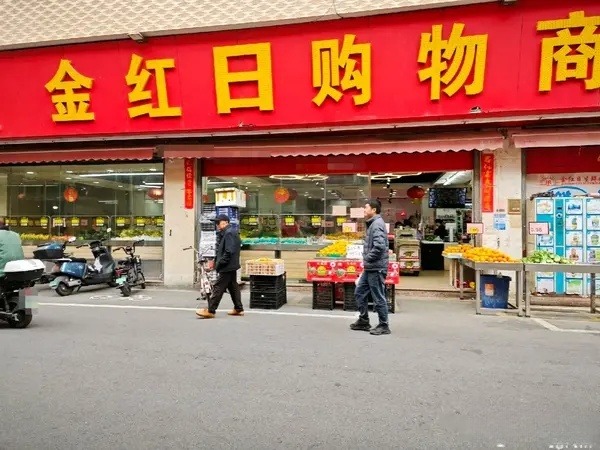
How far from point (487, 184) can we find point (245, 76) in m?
6.05

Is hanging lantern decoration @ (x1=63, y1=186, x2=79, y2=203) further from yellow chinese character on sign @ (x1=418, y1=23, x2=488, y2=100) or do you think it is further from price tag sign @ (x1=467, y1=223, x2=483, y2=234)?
price tag sign @ (x1=467, y1=223, x2=483, y2=234)

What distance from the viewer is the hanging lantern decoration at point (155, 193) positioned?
12.5 meters

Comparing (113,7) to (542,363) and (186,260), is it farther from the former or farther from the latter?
(542,363)

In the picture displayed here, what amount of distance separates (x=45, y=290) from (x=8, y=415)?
8673 mm

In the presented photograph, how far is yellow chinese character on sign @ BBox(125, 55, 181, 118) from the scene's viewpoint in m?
10.6

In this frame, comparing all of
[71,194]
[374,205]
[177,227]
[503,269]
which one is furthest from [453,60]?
[71,194]

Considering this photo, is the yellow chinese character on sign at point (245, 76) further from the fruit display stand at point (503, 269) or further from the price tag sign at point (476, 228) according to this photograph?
the fruit display stand at point (503, 269)

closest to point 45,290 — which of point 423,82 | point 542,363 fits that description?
point 423,82

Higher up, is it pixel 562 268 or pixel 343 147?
pixel 343 147

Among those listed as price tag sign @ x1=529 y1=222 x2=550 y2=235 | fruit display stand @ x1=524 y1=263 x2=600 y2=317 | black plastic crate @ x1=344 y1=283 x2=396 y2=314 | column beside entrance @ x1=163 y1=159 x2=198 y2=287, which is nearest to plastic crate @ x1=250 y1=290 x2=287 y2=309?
black plastic crate @ x1=344 y1=283 x2=396 y2=314

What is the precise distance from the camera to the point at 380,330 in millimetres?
6863

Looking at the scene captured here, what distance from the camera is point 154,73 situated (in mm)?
10711

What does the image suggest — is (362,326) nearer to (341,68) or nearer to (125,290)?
(341,68)

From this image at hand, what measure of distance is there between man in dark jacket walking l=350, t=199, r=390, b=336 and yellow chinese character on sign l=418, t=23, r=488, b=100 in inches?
159
